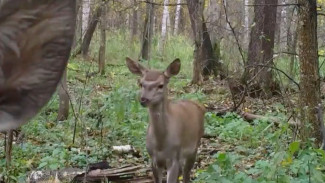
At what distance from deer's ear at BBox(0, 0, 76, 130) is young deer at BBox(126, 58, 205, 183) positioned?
665cm

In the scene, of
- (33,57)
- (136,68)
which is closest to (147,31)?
(136,68)

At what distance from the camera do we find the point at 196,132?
29.4 ft

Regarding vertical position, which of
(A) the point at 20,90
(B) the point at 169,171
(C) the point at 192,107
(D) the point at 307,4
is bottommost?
(B) the point at 169,171

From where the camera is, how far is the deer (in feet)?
4.17

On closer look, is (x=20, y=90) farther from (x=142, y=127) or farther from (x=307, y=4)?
(x=142, y=127)

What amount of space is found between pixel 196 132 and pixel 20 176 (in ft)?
8.45

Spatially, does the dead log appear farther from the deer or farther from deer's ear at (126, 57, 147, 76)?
the deer

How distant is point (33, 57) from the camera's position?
1336 millimetres

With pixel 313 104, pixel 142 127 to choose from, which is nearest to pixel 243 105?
pixel 142 127

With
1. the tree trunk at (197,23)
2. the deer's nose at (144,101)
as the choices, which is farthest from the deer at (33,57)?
the tree trunk at (197,23)

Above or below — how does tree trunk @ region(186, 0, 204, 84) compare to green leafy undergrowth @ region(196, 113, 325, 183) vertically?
above

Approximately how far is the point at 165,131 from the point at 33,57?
23.2 feet

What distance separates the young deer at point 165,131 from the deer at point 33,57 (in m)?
6.65

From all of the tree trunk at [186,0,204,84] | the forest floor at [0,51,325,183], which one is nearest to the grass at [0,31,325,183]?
the forest floor at [0,51,325,183]
